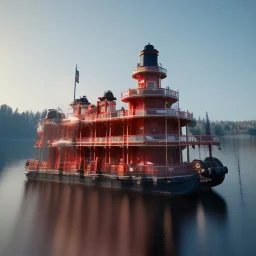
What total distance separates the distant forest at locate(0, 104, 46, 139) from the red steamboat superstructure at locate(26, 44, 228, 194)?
504ft

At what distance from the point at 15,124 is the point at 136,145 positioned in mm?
180458

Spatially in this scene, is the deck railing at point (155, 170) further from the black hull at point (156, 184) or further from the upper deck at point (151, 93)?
the upper deck at point (151, 93)

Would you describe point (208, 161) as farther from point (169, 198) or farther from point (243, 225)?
point (243, 225)

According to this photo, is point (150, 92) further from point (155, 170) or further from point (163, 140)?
point (155, 170)

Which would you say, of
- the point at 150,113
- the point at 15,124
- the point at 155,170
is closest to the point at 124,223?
the point at 155,170

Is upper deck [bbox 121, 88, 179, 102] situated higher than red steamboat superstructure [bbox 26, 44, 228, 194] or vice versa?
upper deck [bbox 121, 88, 179, 102]

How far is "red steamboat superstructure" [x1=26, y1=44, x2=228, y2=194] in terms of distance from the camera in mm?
24469

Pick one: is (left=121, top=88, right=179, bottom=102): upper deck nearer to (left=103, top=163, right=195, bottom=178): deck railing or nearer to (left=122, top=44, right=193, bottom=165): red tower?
(left=122, top=44, right=193, bottom=165): red tower

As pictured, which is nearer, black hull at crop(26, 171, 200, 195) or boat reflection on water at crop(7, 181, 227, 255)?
boat reflection on water at crop(7, 181, 227, 255)

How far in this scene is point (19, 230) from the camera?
1633cm

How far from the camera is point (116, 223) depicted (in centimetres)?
1712

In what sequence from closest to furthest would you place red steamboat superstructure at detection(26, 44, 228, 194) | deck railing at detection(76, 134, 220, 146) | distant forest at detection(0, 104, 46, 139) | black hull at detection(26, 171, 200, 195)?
black hull at detection(26, 171, 200, 195) → red steamboat superstructure at detection(26, 44, 228, 194) → deck railing at detection(76, 134, 220, 146) → distant forest at detection(0, 104, 46, 139)

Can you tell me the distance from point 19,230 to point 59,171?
53.5 feet

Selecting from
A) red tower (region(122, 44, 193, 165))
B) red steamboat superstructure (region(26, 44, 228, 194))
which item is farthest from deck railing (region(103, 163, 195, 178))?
red tower (region(122, 44, 193, 165))
